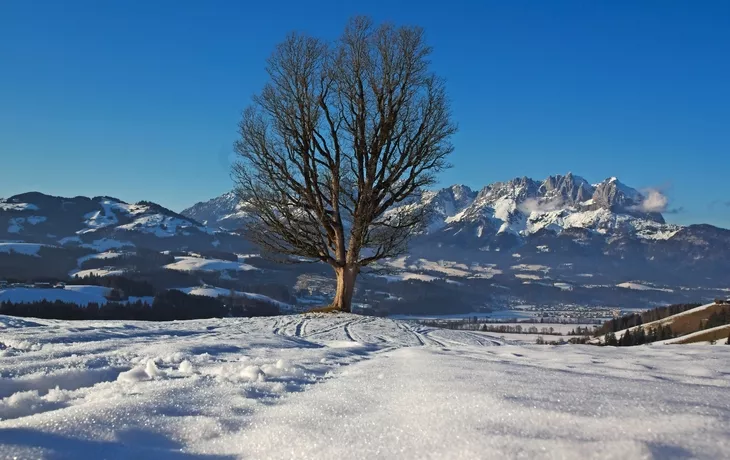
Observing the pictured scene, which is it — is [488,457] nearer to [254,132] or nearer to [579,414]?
[579,414]

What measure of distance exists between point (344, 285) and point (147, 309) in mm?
78870

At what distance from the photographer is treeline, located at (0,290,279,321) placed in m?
67.8

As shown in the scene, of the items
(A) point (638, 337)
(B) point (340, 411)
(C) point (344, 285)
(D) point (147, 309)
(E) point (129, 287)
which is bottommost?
(A) point (638, 337)

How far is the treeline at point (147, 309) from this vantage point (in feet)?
222

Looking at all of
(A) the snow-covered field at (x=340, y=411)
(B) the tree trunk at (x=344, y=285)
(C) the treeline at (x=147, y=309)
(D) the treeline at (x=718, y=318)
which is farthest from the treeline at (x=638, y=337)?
(C) the treeline at (x=147, y=309)

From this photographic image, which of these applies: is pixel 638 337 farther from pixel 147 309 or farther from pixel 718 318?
pixel 147 309

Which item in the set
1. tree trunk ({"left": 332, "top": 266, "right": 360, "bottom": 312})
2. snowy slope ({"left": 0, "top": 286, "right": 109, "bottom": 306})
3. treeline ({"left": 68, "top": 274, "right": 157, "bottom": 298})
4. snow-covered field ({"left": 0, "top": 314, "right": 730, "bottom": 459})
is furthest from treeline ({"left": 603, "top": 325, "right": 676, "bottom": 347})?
treeline ({"left": 68, "top": 274, "right": 157, "bottom": 298})

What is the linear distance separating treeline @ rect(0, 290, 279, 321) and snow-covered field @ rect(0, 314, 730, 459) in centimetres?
6499

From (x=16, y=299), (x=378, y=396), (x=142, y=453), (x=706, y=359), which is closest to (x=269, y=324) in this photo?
(x=706, y=359)

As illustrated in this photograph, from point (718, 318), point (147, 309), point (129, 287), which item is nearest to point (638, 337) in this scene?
point (718, 318)

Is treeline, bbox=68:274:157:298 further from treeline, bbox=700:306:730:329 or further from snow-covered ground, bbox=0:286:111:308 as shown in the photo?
treeline, bbox=700:306:730:329

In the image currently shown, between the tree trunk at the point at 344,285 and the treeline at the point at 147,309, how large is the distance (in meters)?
52.7

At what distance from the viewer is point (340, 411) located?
310 centimetres

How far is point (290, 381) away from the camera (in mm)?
4410
